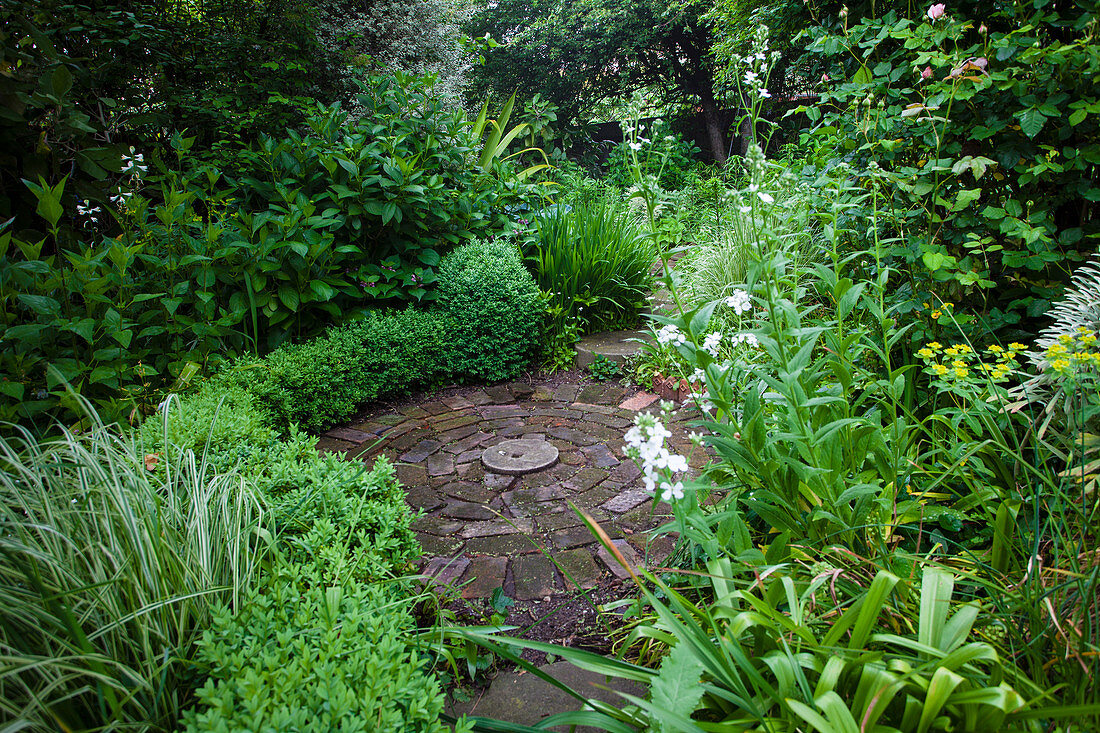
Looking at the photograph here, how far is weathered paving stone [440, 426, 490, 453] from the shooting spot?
9.76 ft

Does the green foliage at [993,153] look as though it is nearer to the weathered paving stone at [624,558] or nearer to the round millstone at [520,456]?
the weathered paving stone at [624,558]

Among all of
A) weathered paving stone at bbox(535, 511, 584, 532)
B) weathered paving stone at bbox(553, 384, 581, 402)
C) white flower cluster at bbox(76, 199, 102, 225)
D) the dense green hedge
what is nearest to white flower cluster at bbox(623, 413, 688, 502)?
weathered paving stone at bbox(535, 511, 584, 532)

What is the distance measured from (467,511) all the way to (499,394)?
49.8 inches

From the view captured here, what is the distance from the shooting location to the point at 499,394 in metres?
3.65

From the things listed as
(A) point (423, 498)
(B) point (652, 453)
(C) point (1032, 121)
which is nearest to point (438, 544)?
(A) point (423, 498)

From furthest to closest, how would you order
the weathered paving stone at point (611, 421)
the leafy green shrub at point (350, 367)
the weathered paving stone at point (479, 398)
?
the weathered paving stone at point (479, 398), the weathered paving stone at point (611, 421), the leafy green shrub at point (350, 367)

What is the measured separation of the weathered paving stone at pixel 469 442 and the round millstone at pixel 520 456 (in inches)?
4.1

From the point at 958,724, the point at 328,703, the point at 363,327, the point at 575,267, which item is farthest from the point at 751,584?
the point at 575,267

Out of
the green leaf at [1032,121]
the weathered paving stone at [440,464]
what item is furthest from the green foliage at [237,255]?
the green leaf at [1032,121]

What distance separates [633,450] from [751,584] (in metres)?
0.49

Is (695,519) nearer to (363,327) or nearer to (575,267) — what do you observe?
(363,327)

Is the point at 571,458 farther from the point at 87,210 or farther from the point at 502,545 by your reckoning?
the point at 87,210

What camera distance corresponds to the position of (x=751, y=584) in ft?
4.54

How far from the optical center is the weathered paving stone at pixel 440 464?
277cm
